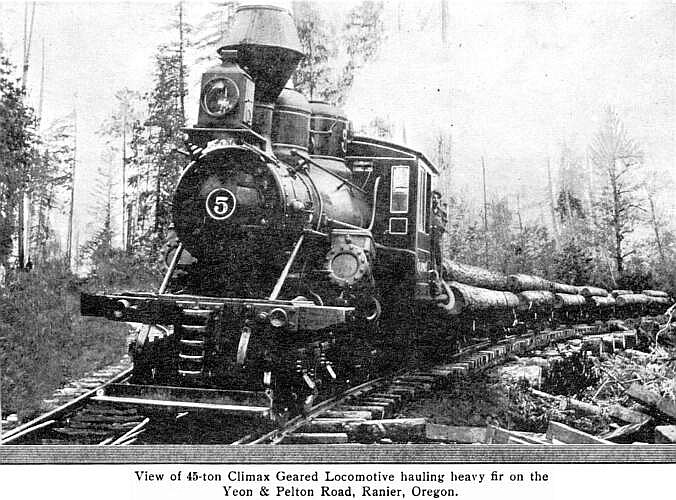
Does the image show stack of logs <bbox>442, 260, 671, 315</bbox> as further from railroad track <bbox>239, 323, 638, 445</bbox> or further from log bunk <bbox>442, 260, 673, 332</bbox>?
railroad track <bbox>239, 323, 638, 445</bbox>

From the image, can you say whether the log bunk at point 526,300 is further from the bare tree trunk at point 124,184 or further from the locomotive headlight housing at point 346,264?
the bare tree trunk at point 124,184

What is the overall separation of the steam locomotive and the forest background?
1.66 ft

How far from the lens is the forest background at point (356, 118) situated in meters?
5.43

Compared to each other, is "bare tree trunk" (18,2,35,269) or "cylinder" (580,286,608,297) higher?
"bare tree trunk" (18,2,35,269)

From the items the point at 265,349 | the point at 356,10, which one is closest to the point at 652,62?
the point at 356,10

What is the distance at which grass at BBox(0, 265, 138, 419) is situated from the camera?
16.6 ft

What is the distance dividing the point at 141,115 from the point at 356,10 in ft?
6.34

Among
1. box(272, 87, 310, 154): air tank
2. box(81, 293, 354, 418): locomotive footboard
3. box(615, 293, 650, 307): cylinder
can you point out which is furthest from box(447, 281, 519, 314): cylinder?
box(81, 293, 354, 418): locomotive footboard

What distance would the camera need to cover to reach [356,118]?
6.56m

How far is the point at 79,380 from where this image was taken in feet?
19.3

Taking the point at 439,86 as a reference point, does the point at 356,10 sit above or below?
above
